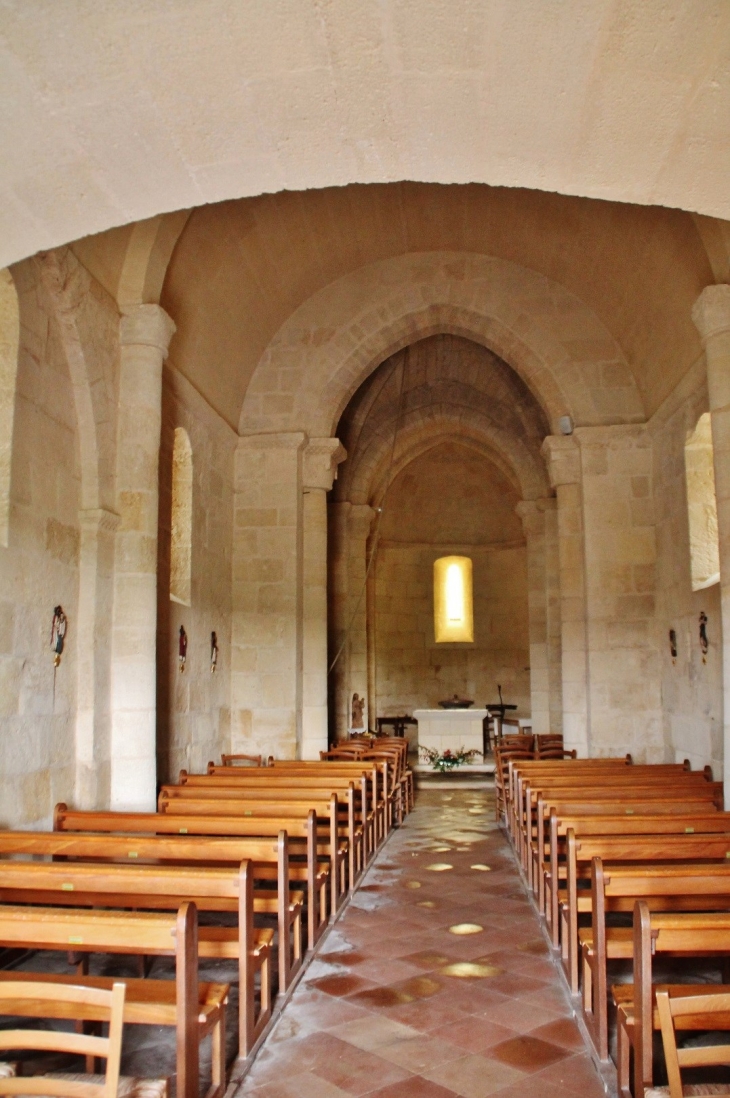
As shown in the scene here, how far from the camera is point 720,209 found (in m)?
3.78

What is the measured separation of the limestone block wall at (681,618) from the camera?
29.2ft

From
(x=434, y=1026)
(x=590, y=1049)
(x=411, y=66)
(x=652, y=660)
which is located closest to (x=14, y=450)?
(x=411, y=66)

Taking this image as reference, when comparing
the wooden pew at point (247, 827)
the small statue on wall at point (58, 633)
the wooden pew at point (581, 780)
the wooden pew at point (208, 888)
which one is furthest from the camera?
the wooden pew at point (581, 780)

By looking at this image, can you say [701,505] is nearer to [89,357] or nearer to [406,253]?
[406,253]

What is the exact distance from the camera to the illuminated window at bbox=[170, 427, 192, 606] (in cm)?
1009

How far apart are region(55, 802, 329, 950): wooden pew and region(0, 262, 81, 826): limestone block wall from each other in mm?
535

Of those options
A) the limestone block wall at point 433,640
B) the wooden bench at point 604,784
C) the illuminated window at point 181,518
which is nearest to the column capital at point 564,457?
the wooden bench at point 604,784

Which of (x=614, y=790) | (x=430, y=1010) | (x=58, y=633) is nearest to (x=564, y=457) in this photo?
(x=614, y=790)

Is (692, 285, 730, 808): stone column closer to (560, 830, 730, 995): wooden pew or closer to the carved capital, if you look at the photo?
(560, 830, 730, 995): wooden pew

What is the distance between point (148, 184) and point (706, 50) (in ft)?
7.54

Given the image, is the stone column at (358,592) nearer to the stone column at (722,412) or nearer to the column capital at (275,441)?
the column capital at (275,441)

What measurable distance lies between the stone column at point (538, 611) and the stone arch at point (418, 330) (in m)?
5.22

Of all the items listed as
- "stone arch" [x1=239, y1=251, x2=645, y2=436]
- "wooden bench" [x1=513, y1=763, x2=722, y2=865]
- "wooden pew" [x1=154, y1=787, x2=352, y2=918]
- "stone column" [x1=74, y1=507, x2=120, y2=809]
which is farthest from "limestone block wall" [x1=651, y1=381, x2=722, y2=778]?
"stone column" [x1=74, y1=507, x2=120, y2=809]

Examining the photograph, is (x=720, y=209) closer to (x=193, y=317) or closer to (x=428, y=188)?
(x=193, y=317)
